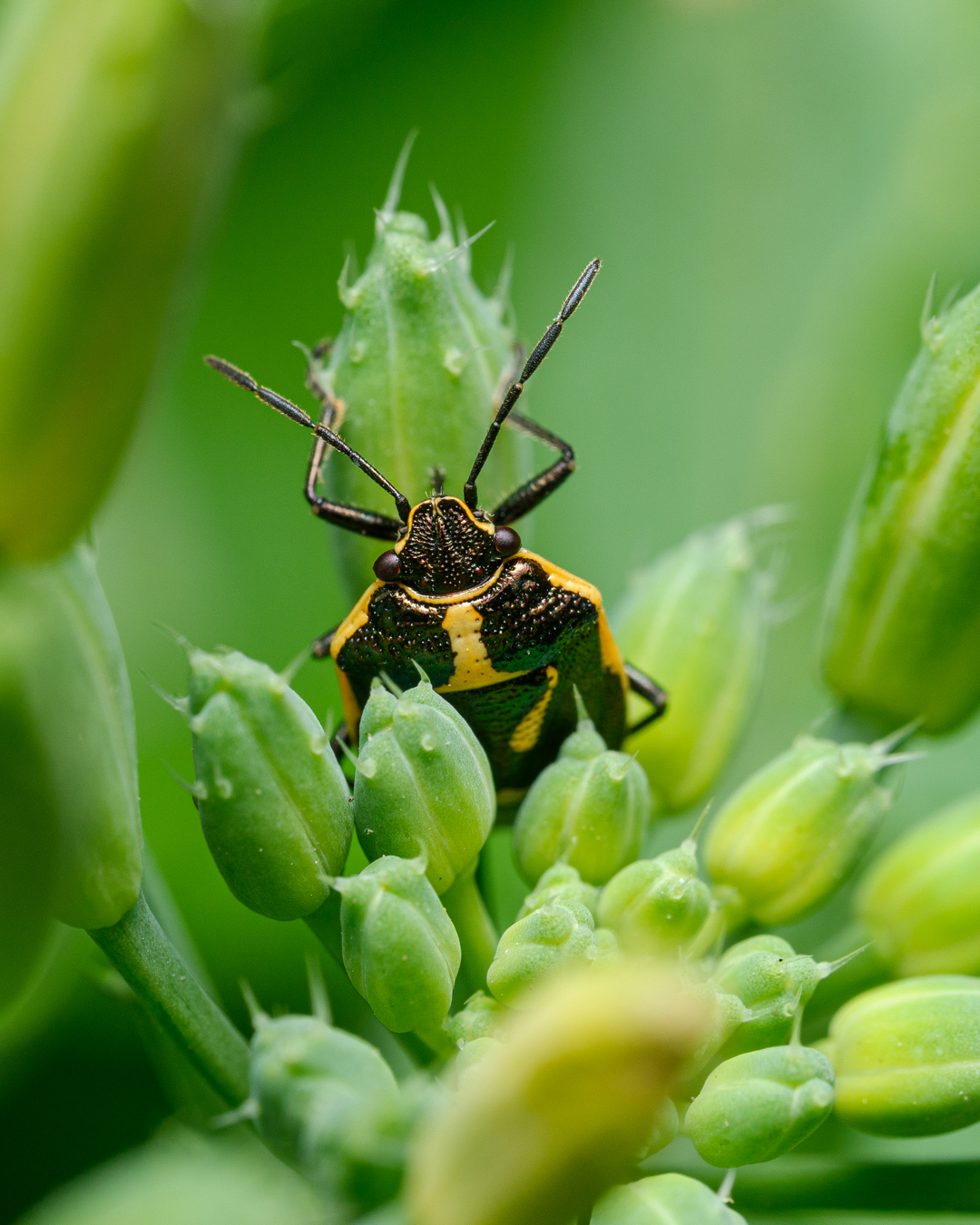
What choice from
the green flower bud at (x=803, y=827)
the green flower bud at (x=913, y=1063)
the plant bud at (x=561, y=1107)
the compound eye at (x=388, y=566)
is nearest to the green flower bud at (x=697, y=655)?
the green flower bud at (x=803, y=827)

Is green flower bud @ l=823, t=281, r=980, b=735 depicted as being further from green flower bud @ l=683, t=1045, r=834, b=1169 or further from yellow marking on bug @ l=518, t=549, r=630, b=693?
green flower bud @ l=683, t=1045, r=834, b=1169

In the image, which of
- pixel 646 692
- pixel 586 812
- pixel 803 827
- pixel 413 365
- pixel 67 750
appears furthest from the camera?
pixel 646 692

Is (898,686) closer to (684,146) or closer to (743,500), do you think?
(743,500)

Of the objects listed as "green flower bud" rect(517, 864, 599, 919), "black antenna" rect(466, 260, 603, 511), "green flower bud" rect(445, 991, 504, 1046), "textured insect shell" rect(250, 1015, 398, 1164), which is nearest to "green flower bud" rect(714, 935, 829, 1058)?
"green flower bud" rect(517, 864, 599, 919)

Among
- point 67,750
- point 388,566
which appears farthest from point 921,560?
point 67,750

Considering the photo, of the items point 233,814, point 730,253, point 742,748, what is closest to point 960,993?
point 233,814

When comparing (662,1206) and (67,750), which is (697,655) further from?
(67,750)

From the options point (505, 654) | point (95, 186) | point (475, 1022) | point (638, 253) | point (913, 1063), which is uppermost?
point (95, 186)
